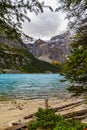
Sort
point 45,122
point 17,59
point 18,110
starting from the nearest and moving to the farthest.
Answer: point 17,59 < point 45,122 < point 18,110

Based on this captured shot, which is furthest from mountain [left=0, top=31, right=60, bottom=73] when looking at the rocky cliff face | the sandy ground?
the sandy ground

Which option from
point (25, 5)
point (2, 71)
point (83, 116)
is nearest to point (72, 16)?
point (83, 116)

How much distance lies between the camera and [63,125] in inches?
447

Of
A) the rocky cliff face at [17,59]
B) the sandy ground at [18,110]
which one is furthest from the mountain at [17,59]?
the sandy ground at [18,110]

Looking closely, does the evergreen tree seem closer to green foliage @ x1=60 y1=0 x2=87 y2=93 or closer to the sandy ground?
green foliage @ x1=60 y1=0 x2=87 y2=93

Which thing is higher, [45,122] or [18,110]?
[45,122]

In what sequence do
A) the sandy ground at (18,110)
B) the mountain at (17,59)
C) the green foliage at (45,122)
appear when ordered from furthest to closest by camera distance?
the sandy ground at (18,110) → the green foliage at (45,122) → the mountain at (17,59)

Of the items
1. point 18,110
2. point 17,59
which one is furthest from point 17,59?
point 18,110

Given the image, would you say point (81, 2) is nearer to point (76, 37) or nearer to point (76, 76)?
point (76, 37)

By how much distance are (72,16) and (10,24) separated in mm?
7264

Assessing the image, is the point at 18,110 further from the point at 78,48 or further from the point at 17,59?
the point at 17,59

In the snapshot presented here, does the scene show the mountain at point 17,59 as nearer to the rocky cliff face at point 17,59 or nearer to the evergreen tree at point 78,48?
the rocky cliff face at point 17,59

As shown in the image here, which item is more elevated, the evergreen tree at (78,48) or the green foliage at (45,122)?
the evergreen tree at (78,48)

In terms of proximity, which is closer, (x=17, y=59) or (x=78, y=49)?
(x=17, y=59)
